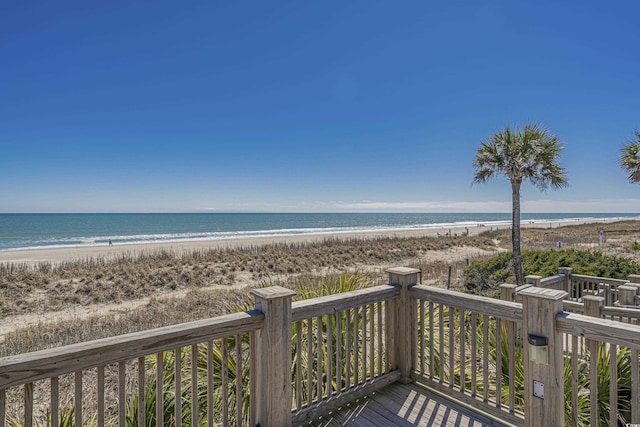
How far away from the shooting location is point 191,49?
14547 mm

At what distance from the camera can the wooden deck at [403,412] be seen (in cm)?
293

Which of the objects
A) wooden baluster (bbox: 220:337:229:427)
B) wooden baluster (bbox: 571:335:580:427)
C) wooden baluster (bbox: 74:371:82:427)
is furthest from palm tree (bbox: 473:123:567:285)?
wooden baluster (bbox: 74:371:82:427)

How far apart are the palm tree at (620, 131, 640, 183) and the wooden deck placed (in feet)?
44.2

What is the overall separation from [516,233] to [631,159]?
5455 mm

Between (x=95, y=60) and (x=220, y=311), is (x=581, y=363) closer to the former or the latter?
(x=220, y=311)

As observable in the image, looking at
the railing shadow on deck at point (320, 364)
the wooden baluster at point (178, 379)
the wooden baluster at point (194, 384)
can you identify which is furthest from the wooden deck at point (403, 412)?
the wooden baluster at point (178, 379)

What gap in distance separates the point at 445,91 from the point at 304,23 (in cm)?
846

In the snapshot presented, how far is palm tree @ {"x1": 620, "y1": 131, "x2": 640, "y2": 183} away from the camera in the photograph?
11.7 meters

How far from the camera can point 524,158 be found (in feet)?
38.0

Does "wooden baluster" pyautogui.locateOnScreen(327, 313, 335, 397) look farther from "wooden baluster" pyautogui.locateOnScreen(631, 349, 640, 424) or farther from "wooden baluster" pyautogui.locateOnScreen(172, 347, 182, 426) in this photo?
"wooden baluster" pyautogui.locateOnScreen(631, 349, 640, 424)

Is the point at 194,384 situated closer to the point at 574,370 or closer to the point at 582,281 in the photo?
the point at 574,370

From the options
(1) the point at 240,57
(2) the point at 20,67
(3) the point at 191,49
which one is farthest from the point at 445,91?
(2) the point at 20,67

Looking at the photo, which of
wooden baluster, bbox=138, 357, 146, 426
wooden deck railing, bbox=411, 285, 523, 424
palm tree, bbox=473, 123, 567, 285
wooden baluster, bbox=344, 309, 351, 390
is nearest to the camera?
wooden baluster, bbox=138, 357, 146, 426

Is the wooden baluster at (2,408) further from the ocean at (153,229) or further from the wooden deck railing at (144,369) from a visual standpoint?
the ocean at (153,229)
